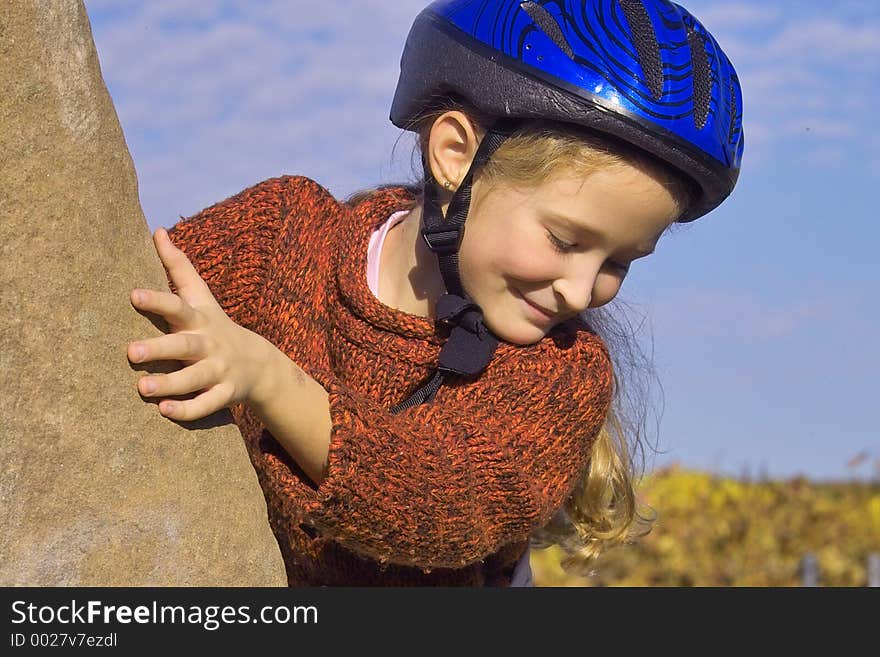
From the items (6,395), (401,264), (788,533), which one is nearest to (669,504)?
Answer: (788,533)

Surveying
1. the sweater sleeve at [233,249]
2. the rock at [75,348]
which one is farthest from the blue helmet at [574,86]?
the rock at [75,348]

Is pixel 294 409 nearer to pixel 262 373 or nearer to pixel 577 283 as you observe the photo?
pixel 262 373

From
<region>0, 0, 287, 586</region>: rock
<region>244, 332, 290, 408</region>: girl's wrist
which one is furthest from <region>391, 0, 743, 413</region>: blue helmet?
<region>0, 0, 287, 586</region>: rock

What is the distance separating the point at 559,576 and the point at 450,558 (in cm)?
527

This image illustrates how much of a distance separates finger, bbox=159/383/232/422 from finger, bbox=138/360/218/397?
0.6 inches

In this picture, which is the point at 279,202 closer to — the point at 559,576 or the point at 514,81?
the point at 514,81

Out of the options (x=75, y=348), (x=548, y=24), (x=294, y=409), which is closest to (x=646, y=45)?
(x=548, y=24)

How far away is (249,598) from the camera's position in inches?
90.0

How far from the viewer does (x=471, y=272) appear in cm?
295

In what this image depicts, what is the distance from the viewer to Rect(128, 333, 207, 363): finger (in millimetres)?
2084

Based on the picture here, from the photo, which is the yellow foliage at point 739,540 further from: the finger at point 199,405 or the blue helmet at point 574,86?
the finger at point 199,405

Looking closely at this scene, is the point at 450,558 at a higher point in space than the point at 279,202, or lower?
lower

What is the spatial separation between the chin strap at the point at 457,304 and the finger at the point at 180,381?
0.79 metres

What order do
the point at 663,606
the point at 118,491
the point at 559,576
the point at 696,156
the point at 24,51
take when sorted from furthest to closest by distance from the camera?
the point at 559,576 → the point at 696,156 → the point at 663,606 → the point at 118,491 → the point at 24,51
